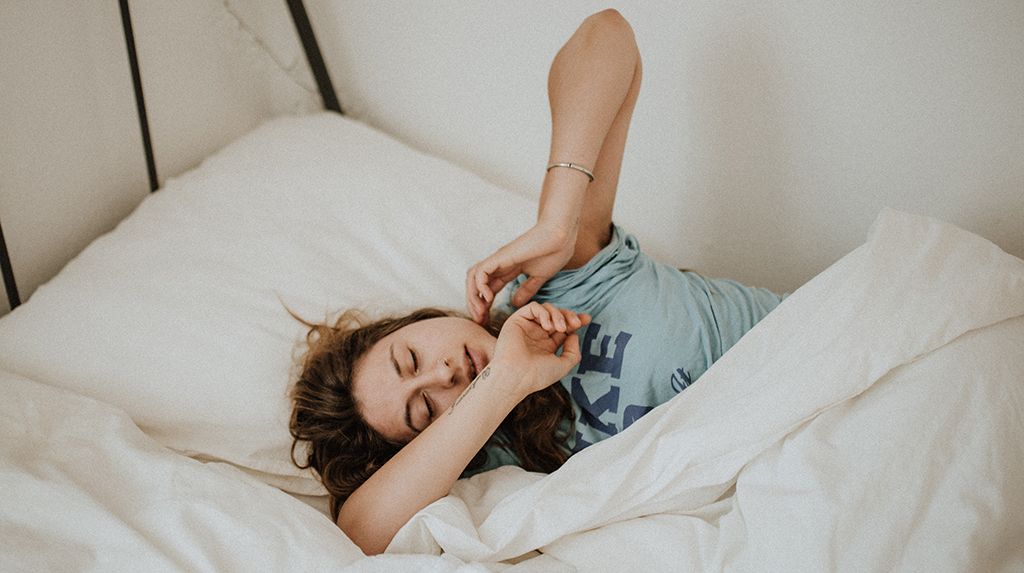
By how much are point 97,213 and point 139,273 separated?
0.85ft

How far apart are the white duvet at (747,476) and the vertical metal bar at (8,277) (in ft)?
0.81

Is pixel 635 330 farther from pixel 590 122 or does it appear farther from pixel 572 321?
pixel 590 122

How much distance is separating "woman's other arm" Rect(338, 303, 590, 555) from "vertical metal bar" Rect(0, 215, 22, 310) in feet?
2.15

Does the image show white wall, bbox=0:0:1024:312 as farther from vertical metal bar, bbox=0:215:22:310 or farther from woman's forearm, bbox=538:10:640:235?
woman's forearm, bbox=538:10:640:235

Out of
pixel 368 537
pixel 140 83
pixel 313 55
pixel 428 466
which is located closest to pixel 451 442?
pixel 428 466

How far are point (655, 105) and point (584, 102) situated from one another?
29 centimetres

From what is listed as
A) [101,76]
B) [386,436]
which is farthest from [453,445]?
[101,76]

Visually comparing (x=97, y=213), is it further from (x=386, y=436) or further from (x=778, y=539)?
(x=778, y=539)

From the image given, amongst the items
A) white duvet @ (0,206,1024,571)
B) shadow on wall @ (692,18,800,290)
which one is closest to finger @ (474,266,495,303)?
white duvet @ (0,206,1024,571)

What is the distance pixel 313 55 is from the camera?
158 centimetres

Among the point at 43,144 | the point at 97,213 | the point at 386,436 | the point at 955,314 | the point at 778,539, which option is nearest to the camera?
the point at 778,539

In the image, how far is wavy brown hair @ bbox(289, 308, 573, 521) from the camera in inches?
41.3

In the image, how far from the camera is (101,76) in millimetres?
1286

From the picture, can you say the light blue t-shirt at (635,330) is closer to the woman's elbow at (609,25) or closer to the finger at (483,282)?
the finger at (483,282)
